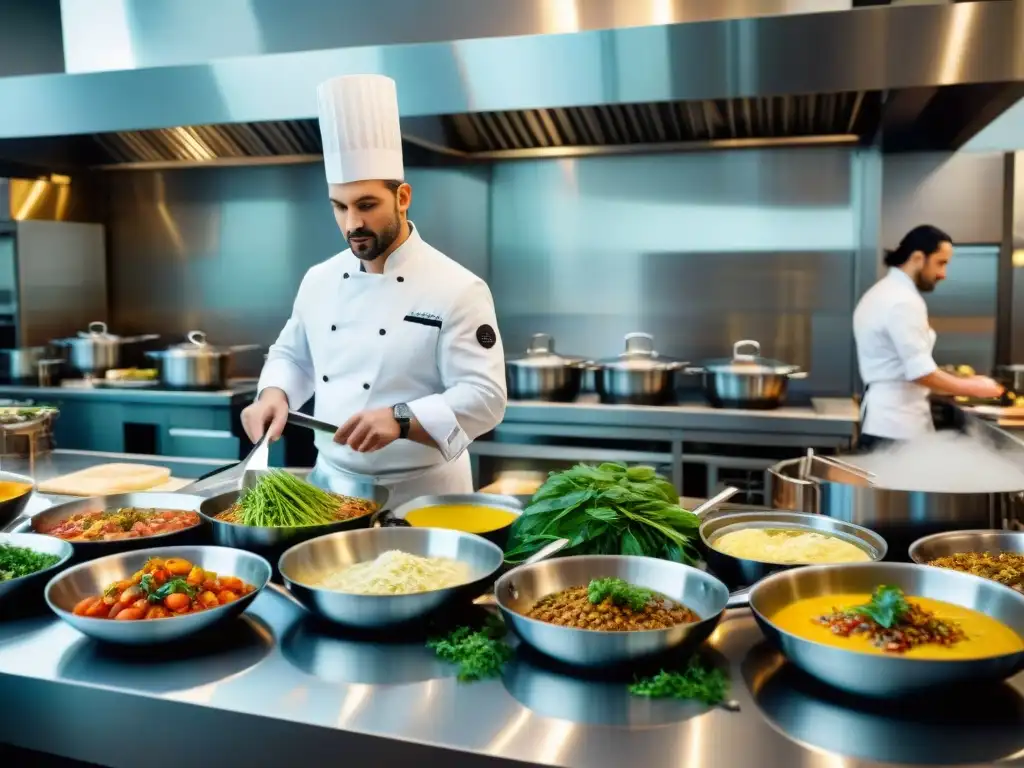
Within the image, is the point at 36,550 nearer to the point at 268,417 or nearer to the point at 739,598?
the point at 268,417

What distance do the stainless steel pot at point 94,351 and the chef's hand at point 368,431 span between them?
3650 millimetres

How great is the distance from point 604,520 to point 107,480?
161cm

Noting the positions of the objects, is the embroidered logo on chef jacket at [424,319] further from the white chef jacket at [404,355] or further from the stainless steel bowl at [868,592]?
the stainless steel bowl at [868,592]

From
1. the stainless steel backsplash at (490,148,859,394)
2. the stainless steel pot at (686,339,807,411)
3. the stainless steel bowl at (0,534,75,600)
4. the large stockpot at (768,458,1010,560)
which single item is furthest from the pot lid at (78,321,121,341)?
the large stockpot at (768,458,1010,560)

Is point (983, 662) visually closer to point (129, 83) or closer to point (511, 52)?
point (511, 52)

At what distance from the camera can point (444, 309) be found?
2643 millimetres

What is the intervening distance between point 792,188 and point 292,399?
10.3 ft

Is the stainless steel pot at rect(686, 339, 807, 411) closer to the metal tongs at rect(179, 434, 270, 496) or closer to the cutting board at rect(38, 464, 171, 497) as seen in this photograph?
the metal tongs at rect(179, 434, 270, 496)

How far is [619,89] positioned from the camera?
3604 millimetres

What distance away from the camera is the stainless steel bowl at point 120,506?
5.67 ft

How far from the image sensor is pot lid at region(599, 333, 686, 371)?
4.33 metres

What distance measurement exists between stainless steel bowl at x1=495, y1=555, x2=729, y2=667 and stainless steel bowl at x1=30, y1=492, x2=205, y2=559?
2.41ft

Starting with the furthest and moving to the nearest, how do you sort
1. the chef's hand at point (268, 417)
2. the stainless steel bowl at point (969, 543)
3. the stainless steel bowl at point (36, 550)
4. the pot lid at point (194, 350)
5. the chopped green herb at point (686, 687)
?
the pot lid at point (194, 350) < the chef's hand at point (268, 417) < the stainless steel bowl at point (969, 543) < the stainless steel bowl at point (36, 550) < the chopped green herb at point (686, 687)

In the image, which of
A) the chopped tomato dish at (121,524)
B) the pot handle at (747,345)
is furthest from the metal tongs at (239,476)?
the pot handle at (747,345)
